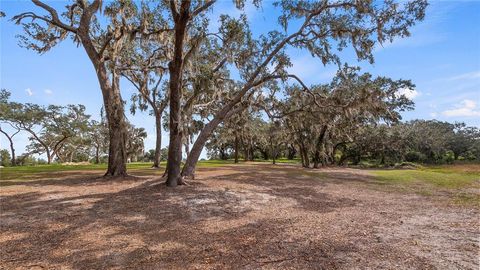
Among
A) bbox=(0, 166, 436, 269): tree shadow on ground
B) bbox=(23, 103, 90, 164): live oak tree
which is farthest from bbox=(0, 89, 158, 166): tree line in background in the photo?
bbox=(0, 166, 436, 269): tree shadow on ground

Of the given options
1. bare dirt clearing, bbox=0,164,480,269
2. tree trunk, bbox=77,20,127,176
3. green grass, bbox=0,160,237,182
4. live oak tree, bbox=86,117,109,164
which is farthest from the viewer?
live oak tree, bbox=86,117,109,164

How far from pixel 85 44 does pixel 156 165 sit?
12864mm

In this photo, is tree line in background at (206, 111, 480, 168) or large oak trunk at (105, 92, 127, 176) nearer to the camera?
large oak trunk at (105, 92, 127, 176)

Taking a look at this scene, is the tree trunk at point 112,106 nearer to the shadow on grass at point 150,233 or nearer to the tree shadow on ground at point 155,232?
the tree shadow on ground at point 155,232

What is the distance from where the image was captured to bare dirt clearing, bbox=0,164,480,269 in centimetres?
482

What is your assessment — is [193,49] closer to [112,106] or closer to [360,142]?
[112,106]

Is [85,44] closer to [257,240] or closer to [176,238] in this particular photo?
[176,238]

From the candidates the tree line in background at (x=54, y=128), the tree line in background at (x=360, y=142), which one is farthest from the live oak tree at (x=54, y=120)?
the tree line in background at (x=360, y=142)

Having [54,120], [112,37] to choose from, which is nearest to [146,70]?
[112,37]

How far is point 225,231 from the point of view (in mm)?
6629

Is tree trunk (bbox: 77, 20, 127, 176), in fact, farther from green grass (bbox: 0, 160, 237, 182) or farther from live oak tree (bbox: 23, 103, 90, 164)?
live oak tree (bbox: 23, 103, 90, 164)

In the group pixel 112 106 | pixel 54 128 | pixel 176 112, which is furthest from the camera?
pixel 54 128

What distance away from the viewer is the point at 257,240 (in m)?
5.86

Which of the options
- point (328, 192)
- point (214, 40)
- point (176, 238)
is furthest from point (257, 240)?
point (214, 40)
